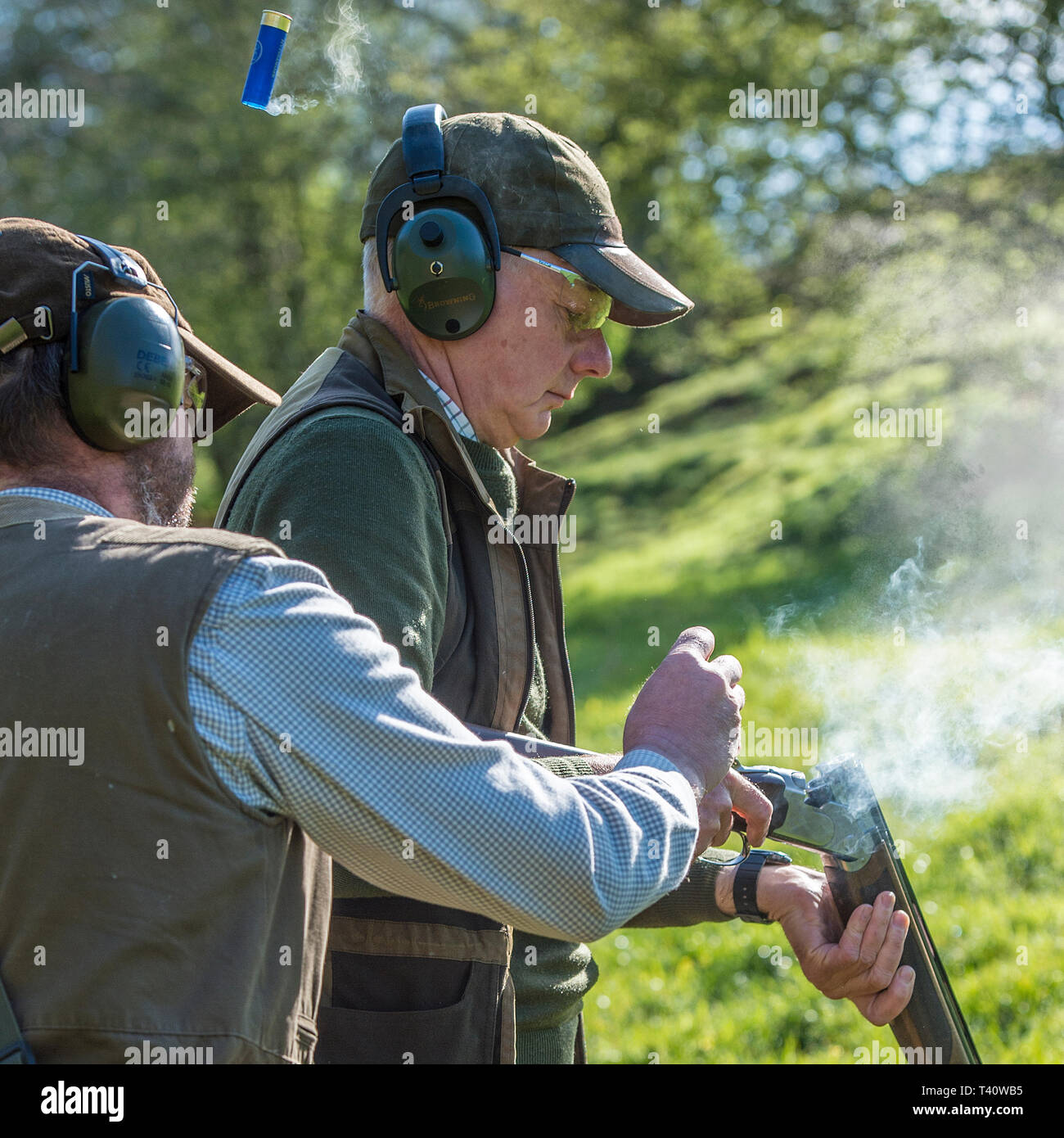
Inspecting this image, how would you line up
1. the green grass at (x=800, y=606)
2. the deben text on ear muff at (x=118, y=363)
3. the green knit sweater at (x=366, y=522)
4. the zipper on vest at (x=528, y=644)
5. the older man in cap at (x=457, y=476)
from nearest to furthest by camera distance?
1. the deben text on ear muff at (x=118, y=363)
2. the green knit sweater at (x=366, y=522)
3. the older man in cap at (x=457, y=476)
4. the zipper on vest at (x=528, y=644)
5. the green grass at (x=800, y=606)

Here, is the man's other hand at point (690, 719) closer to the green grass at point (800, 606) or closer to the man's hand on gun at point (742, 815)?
the man's hand on gun at point (742, 815)

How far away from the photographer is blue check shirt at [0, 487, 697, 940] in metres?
1.51

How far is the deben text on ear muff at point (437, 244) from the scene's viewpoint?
2.35 metres

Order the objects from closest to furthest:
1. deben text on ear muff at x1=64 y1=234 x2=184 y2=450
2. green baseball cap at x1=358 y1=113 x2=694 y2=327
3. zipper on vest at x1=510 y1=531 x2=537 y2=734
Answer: deben text on ear muff at x1=64 y1=234 x2=184 y2=450 < zipper on vest at x1=510 y1=531 x2=537 y2=734 < green baseball cap at x1=358 y1=113 x2=694 y2=327

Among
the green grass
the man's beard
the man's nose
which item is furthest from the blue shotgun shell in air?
the green grass

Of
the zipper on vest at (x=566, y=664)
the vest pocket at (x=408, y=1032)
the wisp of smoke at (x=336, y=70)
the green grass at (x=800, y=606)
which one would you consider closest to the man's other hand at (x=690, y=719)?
the zipper on vest at (x=566, y=664)

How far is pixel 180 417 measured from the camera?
1945 millimetres

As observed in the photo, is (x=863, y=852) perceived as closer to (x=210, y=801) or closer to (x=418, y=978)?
(x=418, y=978)

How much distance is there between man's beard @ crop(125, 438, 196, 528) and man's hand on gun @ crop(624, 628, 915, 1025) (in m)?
0.80

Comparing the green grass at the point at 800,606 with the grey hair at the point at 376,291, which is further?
the green grass at the point at 800,606

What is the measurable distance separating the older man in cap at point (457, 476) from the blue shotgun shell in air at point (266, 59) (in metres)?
0.33

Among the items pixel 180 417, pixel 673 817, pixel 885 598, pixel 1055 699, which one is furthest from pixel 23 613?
pixel 1055 699

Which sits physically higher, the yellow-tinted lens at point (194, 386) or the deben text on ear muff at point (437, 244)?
the deben text on ear muff at point (437, 244)

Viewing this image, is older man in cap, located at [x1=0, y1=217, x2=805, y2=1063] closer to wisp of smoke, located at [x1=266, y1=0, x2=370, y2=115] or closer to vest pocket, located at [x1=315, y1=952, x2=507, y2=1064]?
vest pocket, located at [x1=315, y1=952, x2=507, y2=1064]
